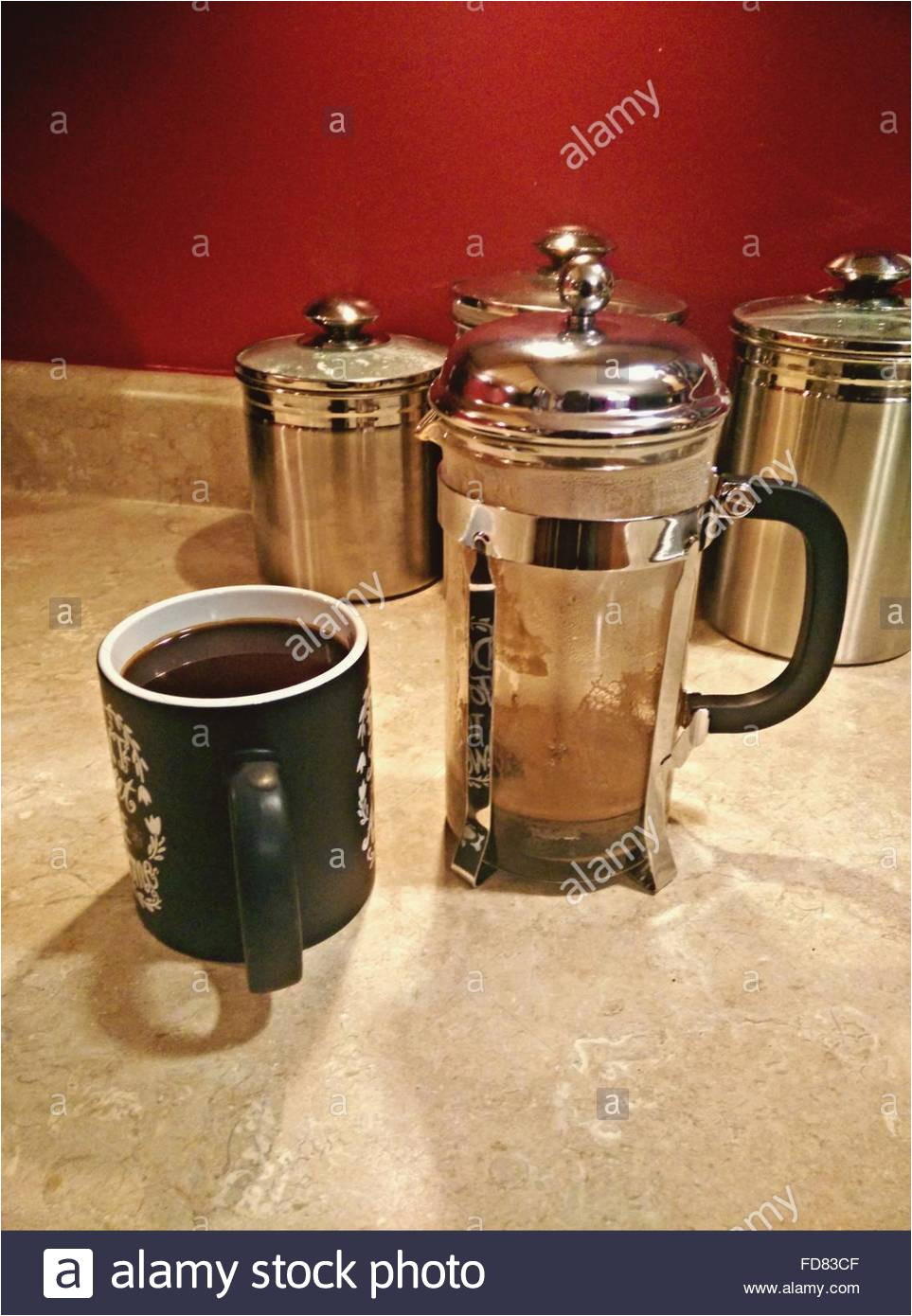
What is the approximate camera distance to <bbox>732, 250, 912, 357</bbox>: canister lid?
631 millimetres

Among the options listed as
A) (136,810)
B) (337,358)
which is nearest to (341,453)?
(337,358)

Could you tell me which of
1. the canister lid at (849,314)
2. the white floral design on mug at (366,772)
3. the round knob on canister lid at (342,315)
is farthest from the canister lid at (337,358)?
the white floral design on mug at (366,772)

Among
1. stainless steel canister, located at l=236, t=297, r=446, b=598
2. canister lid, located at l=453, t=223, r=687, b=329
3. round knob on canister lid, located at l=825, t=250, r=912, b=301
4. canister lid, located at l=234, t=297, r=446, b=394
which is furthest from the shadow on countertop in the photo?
round knob on canister lid, located at l=825, t=250, r=912, b=301

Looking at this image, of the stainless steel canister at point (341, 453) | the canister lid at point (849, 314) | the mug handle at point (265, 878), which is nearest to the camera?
the mug handle at point (265, 878)

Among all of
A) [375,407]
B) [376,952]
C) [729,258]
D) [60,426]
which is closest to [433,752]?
[376,952]

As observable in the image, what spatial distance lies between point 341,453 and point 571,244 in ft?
0.71

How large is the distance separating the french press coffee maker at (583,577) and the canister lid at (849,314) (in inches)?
9.3

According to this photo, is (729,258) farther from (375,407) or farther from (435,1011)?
(435,1011)

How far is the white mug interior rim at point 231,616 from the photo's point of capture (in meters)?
0.41

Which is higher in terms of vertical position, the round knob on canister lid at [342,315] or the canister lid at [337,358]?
the round knob on canister lid at [342,315]

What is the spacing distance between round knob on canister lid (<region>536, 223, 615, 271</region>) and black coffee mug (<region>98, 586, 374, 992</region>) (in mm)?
394

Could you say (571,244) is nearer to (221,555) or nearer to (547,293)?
(547,293)

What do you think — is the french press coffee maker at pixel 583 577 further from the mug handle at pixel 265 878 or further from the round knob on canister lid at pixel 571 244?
the round knob on canister lid at pixel 571 244

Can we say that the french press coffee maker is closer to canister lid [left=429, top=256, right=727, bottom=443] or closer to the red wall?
canister lid [left=429, top=256, right=727, bottom=443]
